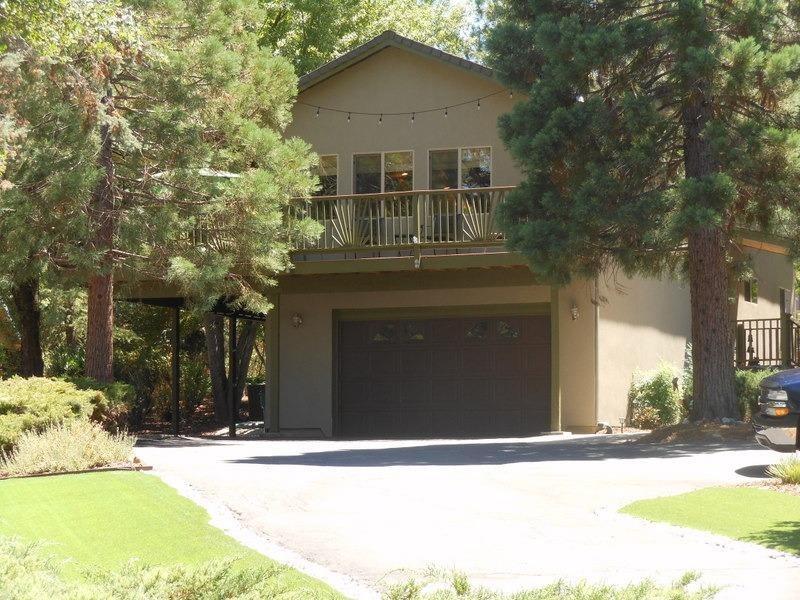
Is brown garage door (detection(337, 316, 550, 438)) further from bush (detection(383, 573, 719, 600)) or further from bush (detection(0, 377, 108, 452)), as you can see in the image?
bush (detection(383, 573, 719, 600))

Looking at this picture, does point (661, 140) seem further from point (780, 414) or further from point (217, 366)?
point (217, 366)

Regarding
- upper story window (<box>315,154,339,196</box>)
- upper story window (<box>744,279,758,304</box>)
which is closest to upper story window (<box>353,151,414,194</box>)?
upper story window (<box>315,154,339,196</box>)

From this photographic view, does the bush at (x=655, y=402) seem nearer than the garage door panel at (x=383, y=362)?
Yes

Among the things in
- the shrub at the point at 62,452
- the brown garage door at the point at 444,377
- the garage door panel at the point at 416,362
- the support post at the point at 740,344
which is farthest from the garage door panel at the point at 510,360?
the shrub at the point at 62,452

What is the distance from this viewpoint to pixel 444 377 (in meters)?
→ 22.8

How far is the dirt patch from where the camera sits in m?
17.0

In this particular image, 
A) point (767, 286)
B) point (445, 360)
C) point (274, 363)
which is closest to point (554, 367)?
point (445, 360)

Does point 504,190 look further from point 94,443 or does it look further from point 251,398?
point 251,398

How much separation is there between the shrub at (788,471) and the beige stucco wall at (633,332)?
8.86m

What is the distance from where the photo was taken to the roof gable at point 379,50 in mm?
22344

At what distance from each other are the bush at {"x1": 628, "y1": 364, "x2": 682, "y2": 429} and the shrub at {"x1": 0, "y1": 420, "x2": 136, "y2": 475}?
12095mm

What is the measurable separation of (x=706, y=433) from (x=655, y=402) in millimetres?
5790

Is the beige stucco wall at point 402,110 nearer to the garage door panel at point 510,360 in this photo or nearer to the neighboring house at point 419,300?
the neighboring house at point 419,300

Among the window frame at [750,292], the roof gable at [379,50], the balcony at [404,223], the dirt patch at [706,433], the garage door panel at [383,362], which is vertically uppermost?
the roof gable at [379,50]
